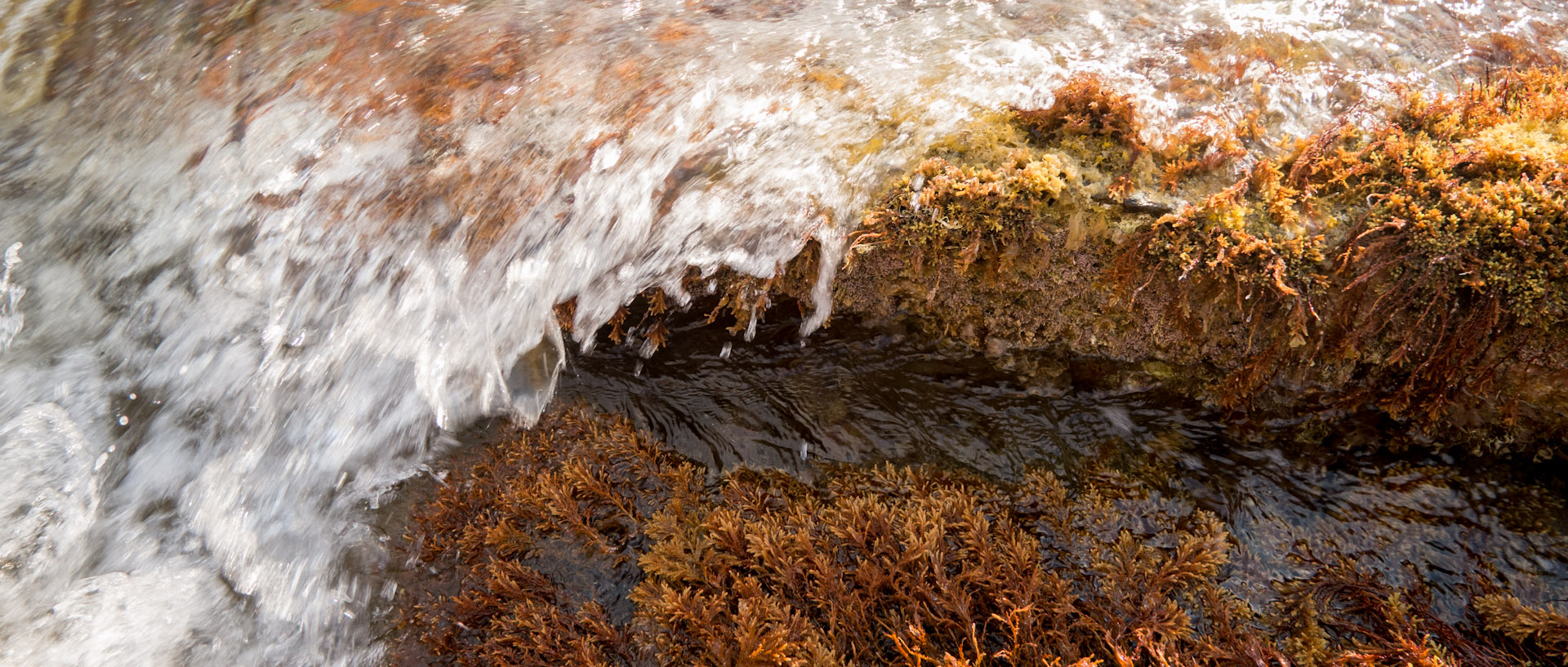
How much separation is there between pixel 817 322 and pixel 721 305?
0.61 metres

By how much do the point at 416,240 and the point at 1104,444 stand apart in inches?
172

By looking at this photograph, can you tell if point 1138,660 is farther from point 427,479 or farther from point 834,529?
point 427,479

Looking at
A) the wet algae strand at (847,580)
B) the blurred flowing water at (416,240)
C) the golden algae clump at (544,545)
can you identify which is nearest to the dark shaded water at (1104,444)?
the wet algae strand at (847,580)

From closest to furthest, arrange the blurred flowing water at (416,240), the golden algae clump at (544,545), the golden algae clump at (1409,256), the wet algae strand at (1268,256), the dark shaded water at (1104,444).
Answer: the golden algae clump at (1409,256) < the wet algae strand at (1268,256) < the dark shaded water at (1104,444) < the golden algae clump at (544,545) < the blurred flowing water at (416,240)

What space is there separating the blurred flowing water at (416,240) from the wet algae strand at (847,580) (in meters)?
0.57

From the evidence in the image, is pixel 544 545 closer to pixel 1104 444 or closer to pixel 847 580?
pixel 847 580

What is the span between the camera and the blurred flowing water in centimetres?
396

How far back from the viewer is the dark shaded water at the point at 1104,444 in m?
3.31

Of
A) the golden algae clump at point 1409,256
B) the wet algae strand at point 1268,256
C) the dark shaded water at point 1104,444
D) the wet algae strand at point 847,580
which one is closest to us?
the golden algae clump at point 1409,256

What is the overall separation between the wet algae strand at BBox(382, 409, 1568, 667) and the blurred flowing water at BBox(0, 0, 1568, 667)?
0.57m

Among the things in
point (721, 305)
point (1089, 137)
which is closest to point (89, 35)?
point (721, 305)

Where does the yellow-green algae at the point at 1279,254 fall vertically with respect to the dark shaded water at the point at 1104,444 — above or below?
above

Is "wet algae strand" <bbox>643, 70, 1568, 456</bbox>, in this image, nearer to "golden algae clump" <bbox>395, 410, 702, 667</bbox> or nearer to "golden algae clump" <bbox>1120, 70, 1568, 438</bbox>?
"golden algae clump" <bbox>1120, 70, 1568, 438</bbox>

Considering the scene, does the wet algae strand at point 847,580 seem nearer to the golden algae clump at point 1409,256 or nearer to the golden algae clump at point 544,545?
the golden algae clump at point 544,545
